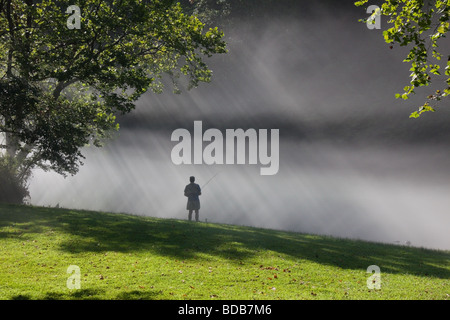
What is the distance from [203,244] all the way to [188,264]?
2.99m

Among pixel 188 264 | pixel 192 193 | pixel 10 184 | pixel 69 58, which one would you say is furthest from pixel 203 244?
pixel 10 184

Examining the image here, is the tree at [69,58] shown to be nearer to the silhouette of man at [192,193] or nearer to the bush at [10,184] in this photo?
the bush at [10,184]

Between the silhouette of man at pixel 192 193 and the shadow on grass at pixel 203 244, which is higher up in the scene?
the silhouette of man at pixel 192 193

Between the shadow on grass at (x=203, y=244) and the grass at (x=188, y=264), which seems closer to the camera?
the grass at (x=188, y=264)

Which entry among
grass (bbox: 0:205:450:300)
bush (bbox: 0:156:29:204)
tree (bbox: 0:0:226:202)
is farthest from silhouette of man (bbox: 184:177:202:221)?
bush (bbox: 0:156:29:204)

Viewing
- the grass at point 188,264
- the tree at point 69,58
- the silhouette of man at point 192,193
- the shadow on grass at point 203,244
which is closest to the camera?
the grass at point 188,264

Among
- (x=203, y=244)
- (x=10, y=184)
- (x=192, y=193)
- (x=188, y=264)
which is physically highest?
(x=10, y=184)

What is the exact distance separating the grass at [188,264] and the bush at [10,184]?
6.60m

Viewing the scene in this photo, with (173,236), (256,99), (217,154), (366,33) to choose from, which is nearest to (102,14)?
(173,236)

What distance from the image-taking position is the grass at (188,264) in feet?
29.3

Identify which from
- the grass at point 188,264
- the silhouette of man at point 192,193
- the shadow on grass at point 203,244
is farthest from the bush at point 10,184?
the silhouette of man at point 192,193

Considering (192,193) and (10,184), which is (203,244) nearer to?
(192,193)

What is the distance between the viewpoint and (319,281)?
10.3 meters

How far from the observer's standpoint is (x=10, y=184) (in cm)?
2431
